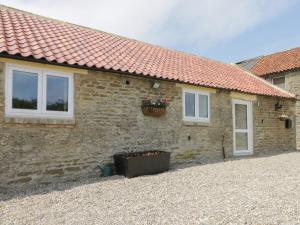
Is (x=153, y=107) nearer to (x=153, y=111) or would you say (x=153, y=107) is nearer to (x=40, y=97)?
(x=153, y=111)

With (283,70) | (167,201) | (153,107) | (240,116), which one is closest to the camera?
(167,201)

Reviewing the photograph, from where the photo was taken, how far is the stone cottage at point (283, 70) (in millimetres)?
20281

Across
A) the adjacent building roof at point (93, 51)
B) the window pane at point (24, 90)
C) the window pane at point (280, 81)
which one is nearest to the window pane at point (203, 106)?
the adjacent building roof at point (93, 51)

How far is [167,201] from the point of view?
5359 millimetres

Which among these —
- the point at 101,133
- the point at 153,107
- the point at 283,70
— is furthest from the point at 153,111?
the point at 283,70

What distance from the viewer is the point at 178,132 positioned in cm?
991

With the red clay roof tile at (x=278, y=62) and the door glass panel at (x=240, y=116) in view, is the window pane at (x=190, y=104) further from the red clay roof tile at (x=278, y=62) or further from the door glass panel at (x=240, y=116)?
the red clay roof tile at (x=278, y=62)

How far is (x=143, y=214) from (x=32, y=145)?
337cm

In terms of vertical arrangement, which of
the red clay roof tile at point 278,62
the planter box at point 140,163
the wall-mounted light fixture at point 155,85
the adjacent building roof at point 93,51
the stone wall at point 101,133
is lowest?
the planter box at point 140,163

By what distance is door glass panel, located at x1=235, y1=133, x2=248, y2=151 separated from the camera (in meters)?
12.6

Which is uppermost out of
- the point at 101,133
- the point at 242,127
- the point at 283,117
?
the point at 283,117

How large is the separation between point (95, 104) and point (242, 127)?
7406 mm

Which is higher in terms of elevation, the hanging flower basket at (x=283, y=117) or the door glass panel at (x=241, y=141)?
the hanging flower basket at (x=283, y=117)

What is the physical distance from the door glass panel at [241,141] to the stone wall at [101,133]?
2.76ft
